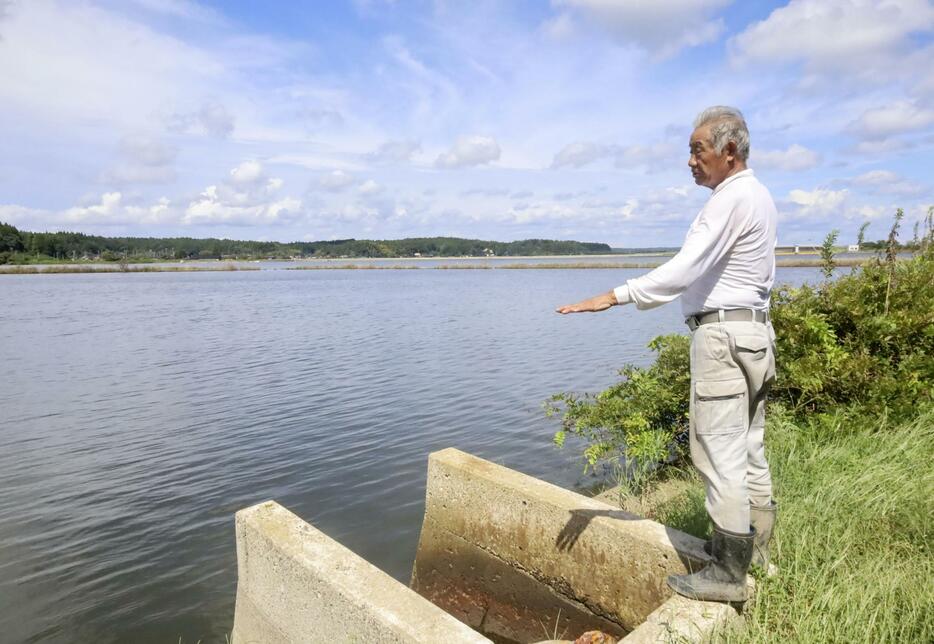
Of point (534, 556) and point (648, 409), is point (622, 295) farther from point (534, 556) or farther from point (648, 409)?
point (648, 409)

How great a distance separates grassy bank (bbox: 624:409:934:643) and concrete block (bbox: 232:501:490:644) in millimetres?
1589

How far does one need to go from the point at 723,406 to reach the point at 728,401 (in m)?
0.03

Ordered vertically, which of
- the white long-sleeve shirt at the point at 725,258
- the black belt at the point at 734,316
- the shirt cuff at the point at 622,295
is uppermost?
the white long-sleeve shirt at the point at 725,258

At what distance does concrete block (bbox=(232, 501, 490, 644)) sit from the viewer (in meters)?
2.84

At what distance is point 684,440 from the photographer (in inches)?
253

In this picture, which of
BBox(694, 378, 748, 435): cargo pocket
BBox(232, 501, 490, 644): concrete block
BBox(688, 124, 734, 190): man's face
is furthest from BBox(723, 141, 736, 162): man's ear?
BBox(232, 501, 490, 644): concrete block

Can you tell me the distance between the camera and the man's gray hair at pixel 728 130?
9.49ft

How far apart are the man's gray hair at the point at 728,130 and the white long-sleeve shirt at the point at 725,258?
133 millimetres

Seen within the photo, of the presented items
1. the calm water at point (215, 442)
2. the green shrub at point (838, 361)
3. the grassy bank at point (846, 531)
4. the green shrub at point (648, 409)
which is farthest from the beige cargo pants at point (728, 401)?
the calm water at point (215, 442)

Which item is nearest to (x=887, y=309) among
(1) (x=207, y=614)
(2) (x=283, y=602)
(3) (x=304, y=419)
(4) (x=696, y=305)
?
(4) (x=696, y=305)

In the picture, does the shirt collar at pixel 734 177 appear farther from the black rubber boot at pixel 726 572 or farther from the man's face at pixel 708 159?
the black rubber boot at pixel 726 572

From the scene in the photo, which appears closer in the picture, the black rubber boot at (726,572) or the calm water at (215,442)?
the black rubber boot at (726,572)

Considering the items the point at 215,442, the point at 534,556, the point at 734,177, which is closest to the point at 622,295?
the point at 734,177

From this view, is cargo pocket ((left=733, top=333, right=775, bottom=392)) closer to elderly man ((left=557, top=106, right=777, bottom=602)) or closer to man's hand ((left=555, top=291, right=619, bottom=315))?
elderly man ((left=557, top=106, right=777, bottom=602))
